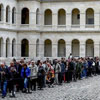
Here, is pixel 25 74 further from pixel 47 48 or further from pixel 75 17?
pixel 75 17

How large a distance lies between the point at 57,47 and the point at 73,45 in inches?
102

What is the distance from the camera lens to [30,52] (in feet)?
190

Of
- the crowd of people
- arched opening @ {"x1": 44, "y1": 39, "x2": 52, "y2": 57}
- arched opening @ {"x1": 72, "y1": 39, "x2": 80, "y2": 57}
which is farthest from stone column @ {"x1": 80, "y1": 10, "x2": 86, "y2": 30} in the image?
the crowd of people

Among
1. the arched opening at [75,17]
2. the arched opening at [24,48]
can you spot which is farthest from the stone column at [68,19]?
the arched opening at [24,48]

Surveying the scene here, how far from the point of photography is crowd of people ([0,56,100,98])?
2614cm

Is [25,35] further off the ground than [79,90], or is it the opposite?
[25,35]


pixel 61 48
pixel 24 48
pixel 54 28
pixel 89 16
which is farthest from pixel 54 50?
pixel 89 16

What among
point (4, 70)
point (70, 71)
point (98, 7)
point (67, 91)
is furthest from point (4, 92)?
point (98, 7)

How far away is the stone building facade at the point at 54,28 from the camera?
191ft

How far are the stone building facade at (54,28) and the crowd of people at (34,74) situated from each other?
65.8ft

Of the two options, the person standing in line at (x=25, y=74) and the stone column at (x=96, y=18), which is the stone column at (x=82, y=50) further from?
the person standing in line at (x=25, y=74)

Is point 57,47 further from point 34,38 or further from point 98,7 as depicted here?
point 98,7

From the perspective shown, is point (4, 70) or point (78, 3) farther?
point (78, 3)

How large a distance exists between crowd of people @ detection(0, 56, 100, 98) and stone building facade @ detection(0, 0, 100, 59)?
2006 cm
